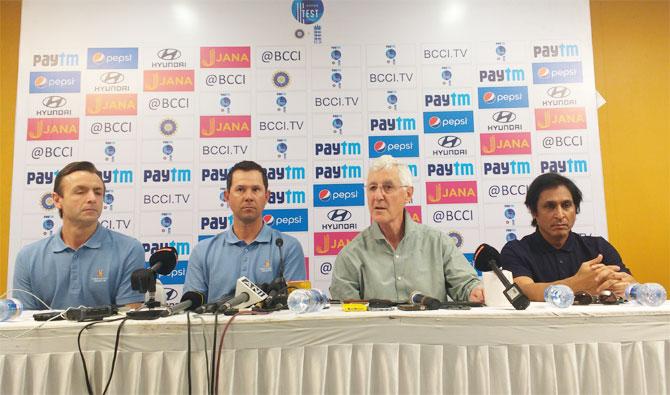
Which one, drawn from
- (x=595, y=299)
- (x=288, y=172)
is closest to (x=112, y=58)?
(x=288, y=172)

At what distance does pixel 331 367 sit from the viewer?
1.33 metres

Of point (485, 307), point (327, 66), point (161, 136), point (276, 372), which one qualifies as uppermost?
point (327, 66)

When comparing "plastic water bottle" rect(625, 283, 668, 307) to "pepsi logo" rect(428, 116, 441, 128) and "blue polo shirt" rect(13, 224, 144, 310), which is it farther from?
"blue polo shirt" rect(13, 224, 144, 310)

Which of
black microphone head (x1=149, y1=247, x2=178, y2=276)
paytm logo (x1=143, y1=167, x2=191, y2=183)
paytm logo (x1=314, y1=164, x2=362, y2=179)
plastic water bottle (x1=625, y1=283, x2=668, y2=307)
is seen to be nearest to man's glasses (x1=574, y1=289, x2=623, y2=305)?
plastic water bottle (x1=625, y1=283, x2=668, y2=307)

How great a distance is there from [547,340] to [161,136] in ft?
9.48

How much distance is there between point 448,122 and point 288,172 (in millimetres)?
1222

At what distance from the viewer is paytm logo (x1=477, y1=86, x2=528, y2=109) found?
3.44 metres

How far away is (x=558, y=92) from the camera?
3.45 meters

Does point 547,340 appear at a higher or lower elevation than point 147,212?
lower

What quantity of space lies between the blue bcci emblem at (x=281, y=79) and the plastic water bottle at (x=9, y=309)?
7.74 ft

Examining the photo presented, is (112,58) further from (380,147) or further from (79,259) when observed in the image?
(380,147)

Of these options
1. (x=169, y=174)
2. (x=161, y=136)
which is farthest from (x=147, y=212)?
(x=161, y=136)

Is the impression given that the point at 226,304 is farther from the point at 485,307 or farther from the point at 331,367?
the point at 485,307

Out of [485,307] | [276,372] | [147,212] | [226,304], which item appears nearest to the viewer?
[276,372]
